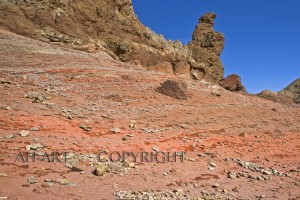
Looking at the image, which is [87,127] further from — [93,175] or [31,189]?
[31,189]

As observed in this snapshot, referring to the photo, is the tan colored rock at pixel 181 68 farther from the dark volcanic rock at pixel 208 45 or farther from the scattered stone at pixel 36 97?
the scattered stone at pixel 36 97

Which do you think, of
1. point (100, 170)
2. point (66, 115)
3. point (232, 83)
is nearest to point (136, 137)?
point (66, 115)

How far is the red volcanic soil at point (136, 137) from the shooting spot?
7824 mm

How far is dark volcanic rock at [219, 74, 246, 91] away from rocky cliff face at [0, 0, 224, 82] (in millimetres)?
12788

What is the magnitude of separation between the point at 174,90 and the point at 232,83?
17.2 m

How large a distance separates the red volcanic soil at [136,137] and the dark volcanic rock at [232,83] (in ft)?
38.1

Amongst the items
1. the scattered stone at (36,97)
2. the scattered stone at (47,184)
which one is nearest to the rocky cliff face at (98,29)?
the scattered stone at (36,97)

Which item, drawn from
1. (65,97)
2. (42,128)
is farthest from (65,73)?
(42,128)

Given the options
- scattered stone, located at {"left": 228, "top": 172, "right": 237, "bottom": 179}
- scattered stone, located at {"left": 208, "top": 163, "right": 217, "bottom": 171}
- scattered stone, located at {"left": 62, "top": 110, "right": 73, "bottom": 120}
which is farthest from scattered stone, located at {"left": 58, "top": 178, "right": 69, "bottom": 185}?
scattered stone, located at {"left": 62, "top": 110, "right": 73, "bottom": 120}

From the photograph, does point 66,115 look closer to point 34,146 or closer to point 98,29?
point 34,146

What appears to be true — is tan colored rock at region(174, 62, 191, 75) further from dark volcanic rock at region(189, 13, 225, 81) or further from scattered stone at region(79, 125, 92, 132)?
scattered stone at region(79, 125, 92, 132)

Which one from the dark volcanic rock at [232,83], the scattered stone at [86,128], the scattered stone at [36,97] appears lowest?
the scattered stone at [86,128]

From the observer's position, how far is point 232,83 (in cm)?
3472

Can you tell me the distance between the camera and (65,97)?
1644cm
